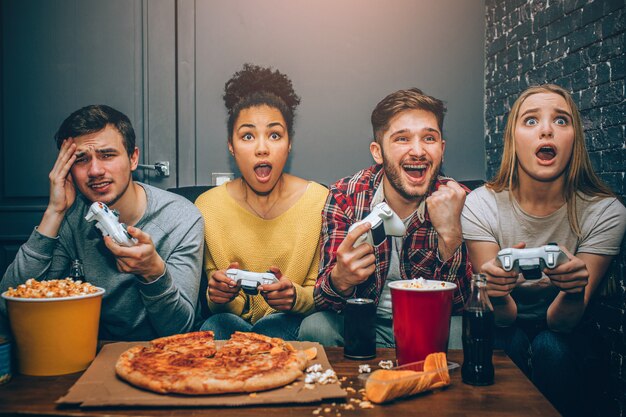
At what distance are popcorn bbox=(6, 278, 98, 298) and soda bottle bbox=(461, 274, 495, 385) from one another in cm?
94

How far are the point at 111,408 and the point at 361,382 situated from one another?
53 cm

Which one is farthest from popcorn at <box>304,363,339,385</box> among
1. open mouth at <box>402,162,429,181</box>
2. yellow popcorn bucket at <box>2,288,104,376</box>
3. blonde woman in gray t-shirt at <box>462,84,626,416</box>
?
open mouth at <box>402,162,429,181</box>

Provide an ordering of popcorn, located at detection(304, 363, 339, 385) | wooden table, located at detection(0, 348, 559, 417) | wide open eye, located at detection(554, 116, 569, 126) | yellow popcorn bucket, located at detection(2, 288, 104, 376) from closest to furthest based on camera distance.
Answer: wooden table, located at detection(0, 348, 559, 417) → popcorn, located at detection(304, 363, 339, 385) → yellow popcorn bucket, located at detection(2, 288, 104, 376) → wide open eye, located at detection(554, 116, 569, 126)

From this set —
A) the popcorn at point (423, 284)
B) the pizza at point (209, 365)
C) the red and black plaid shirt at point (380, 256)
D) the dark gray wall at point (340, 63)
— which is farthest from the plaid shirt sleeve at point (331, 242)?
the popcorn at point (423, 284)

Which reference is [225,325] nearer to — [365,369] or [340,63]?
[365,369]

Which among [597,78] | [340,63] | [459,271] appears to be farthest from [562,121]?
[340,63]

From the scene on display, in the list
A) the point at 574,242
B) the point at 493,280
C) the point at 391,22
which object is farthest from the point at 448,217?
the point at 391,22

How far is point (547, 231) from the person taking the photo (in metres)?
1.96

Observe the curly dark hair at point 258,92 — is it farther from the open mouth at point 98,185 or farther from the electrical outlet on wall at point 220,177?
the open mouth at point 98,185

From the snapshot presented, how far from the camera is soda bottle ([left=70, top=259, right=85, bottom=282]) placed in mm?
2006

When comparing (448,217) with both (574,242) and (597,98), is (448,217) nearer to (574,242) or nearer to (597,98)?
(574,242)

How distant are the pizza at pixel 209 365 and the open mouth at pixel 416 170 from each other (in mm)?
958

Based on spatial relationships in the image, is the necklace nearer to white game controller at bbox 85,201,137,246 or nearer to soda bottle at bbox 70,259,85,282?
white game controller at bbox 85,201,137,246

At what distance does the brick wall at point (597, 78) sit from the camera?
1.83 metres
